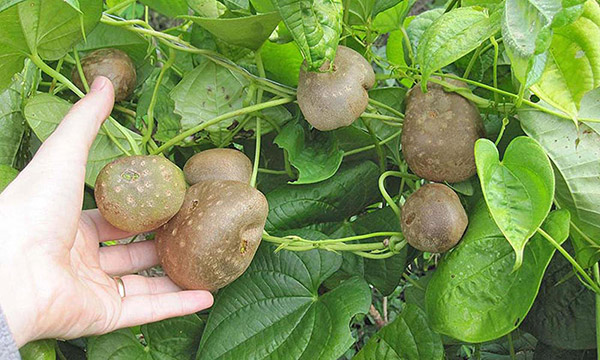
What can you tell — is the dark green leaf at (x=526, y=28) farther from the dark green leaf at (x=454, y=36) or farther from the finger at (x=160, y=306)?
the finger at (x=160, y=306)

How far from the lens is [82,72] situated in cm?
71

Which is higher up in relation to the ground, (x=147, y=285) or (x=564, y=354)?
(x=147, y=285)

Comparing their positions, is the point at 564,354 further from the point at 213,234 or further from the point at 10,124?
the point at 10,124

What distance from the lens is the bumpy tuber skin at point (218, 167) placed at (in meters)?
0.67

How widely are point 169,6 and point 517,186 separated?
1.61ft

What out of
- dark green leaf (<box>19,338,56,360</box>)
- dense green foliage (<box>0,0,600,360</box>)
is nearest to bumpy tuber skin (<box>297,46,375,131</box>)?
dense green foliage (<box>0,0,600,360</box>)

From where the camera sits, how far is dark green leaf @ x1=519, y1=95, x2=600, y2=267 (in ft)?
1.98

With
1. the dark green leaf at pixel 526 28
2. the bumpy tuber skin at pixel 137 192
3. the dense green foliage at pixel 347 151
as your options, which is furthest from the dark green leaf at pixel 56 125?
the dark green leaf at pixel 526 28

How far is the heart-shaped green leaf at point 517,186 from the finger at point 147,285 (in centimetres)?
34

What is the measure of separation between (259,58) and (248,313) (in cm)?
29

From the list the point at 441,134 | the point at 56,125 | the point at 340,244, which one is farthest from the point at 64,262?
the point at 441,134

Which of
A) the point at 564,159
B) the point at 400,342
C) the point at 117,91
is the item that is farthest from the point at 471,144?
the point at 117,91

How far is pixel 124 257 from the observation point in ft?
2.33

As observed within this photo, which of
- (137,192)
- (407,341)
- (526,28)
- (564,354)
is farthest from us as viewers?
(564,354)
